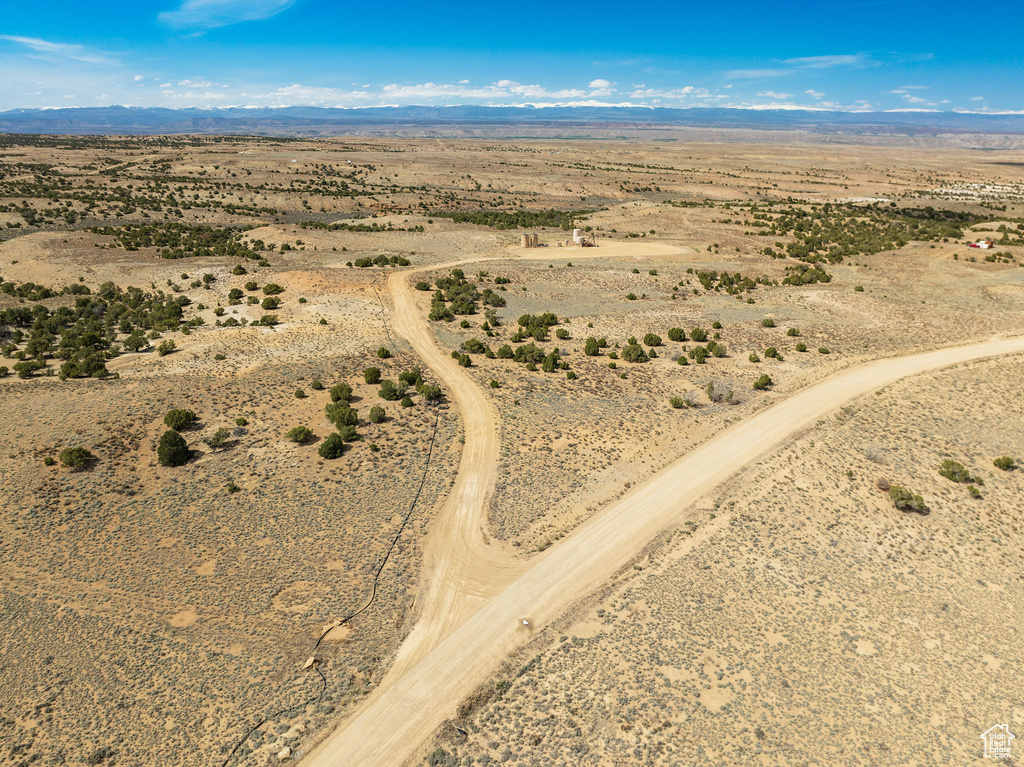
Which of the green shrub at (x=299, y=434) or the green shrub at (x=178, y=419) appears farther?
the green shrub at (x=178, y=419)

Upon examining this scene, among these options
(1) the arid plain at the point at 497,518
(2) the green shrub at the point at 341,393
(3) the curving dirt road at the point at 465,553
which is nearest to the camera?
(1) the arid plain at the point at 497,518

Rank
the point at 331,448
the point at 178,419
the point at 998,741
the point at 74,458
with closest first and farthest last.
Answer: the point at 998,741, the point at 74,458, the point at 331,448, the point at 178,419

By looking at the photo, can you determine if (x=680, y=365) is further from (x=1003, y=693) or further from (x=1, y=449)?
(x=1, y=449)

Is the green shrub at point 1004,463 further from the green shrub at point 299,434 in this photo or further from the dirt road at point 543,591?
the green shrub at point 299,434

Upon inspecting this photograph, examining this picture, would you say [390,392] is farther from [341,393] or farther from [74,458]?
[74,458]

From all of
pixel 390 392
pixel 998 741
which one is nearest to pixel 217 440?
pixel 390 392

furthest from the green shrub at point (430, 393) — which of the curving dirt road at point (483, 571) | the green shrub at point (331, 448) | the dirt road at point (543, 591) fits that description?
the dirt road at point (543, 591)

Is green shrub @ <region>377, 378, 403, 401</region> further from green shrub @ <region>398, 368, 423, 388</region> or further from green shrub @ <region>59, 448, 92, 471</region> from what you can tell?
green shrub @ <region>59, 448, 92, 471</region>

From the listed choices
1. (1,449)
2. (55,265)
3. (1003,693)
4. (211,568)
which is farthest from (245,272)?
(1003,693)
